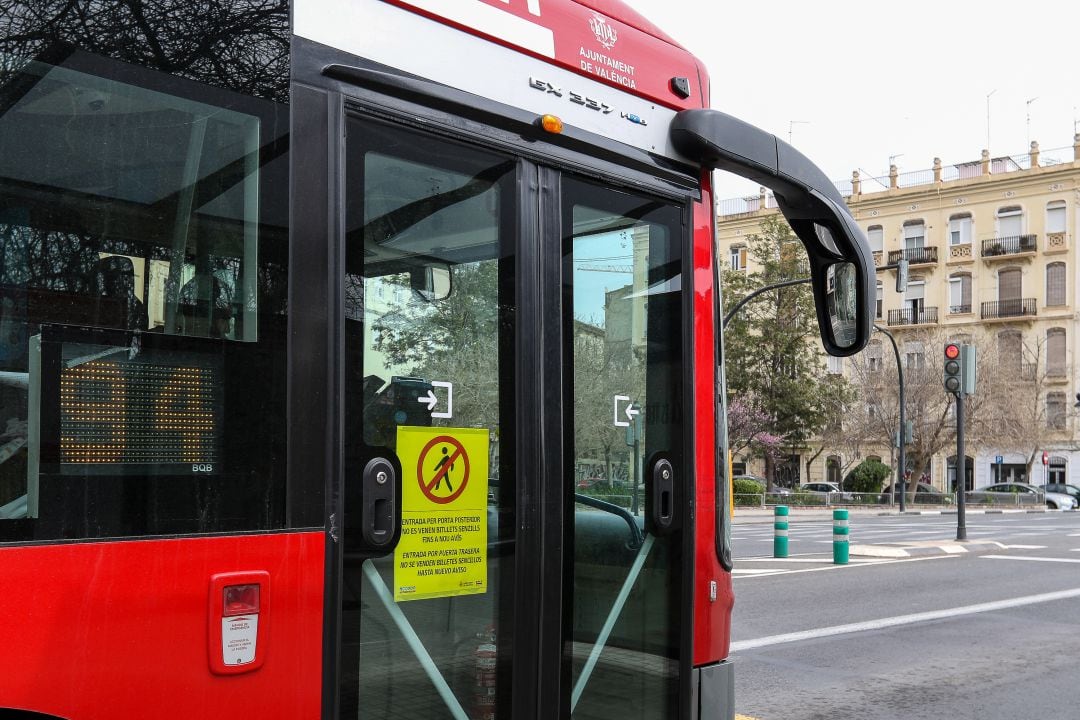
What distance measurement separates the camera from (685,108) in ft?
12.3

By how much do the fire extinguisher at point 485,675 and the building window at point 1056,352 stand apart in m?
58.2

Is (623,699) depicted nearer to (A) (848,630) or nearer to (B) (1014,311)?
(A) (848,630)

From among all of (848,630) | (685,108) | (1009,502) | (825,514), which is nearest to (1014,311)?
(1009,502)

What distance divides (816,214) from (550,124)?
1.30m

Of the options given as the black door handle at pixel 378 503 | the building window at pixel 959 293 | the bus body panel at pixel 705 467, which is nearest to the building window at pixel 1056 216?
the building window at pixel 959 293

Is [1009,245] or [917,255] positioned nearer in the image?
[1009,245]

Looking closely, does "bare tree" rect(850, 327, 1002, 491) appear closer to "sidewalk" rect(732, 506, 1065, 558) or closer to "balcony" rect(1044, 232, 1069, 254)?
"sidewalk" rect(732, 506, 1065, 558)

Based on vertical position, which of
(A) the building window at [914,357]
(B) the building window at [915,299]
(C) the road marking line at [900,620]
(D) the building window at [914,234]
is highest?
(D) the building window at [914,234]

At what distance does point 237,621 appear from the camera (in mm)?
2256

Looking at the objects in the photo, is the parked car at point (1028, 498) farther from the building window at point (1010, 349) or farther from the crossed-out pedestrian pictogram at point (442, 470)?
the crossed-out pedestrian pictogram at point (442, 470)

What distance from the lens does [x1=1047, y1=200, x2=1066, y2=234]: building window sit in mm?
55125

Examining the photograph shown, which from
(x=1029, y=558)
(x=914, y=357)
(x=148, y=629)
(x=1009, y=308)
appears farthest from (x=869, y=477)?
(x=148, y=629)

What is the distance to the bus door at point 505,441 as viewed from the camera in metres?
2.63

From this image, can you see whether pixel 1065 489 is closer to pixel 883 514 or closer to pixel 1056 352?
pixel 1056 352
